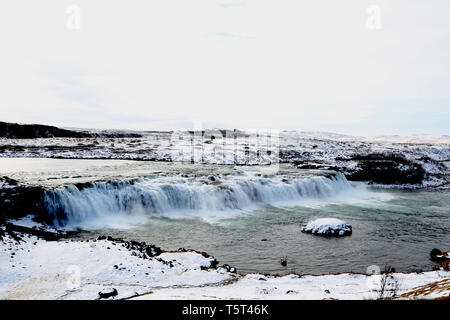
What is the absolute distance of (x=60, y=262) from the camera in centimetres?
1303

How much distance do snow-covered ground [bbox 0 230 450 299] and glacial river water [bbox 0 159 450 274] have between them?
2.11 m

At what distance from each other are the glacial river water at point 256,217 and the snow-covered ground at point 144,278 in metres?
2.11

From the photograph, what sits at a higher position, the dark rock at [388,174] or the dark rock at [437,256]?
the dark rock at [388,174]

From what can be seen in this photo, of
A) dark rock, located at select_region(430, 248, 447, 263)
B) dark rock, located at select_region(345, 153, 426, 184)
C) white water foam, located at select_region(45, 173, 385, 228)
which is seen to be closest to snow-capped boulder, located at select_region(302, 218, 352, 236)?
dark rock, located at select_region(430, 248, 447, 263)

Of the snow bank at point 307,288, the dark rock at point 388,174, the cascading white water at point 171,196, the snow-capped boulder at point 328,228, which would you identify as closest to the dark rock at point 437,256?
the snow bank at point 307,288

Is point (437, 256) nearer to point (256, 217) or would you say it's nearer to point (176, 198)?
point (256, 217)

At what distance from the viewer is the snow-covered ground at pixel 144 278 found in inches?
413

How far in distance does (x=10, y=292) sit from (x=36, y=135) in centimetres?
8787

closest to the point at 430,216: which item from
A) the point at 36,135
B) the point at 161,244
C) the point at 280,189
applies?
the point at 280,189

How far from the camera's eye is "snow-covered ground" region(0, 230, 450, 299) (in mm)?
10484

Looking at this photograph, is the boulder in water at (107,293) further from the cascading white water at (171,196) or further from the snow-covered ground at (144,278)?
the cascading white water at (171,196)

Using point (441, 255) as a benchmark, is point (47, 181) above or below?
above

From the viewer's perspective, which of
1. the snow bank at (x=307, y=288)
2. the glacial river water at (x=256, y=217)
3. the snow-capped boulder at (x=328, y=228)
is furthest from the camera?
the snow-capped boulder at (x=328, y=228)
